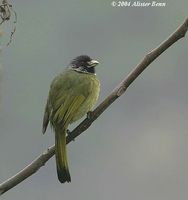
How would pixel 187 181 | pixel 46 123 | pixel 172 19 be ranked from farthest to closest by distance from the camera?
pixel 172 19, pixel 187 181, pixel 46 123

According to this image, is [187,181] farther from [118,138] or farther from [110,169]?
[118,138]

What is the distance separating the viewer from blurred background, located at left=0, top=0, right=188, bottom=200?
39344 mm

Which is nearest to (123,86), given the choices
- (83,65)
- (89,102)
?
(89,102)

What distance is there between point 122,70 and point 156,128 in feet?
16.2

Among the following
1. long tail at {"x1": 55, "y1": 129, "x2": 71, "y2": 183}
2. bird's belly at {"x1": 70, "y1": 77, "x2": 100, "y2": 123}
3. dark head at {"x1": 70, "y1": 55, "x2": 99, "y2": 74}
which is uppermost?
dark head at {"x1": 70, "y1": 55, "x2": 99, "y2": 74}

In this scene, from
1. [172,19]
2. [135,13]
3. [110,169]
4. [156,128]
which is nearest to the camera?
[110,169]

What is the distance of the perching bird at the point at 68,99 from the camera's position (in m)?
5.01

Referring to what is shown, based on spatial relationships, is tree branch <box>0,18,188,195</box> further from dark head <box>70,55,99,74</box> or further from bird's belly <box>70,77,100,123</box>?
dark head <box>70,55,99,74</box>

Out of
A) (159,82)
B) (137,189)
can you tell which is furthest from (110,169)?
(159,82)

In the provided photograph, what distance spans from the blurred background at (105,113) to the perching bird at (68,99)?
2634cm

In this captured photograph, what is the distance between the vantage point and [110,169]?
143 ft

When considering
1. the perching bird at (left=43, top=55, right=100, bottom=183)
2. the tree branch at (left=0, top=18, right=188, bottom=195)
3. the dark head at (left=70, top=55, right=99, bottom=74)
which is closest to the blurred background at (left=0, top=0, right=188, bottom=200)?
the dark head at (left=70, top=55, right=99, bottom=74)

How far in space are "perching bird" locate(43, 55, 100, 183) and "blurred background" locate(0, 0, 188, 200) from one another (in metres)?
26.3

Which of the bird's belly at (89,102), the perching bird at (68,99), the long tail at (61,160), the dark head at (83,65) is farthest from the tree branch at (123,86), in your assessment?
the dark head at (83,65)
